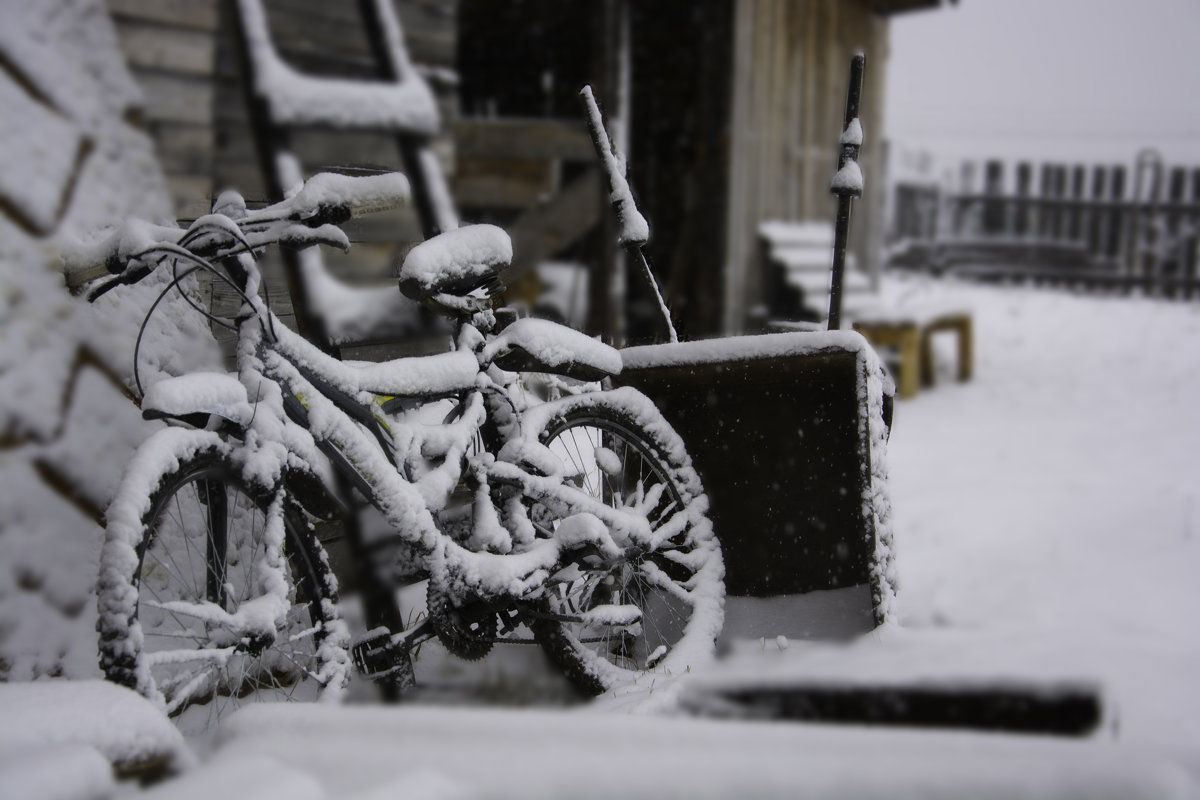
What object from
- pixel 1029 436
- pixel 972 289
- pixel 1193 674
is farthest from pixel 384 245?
pixel 972 289

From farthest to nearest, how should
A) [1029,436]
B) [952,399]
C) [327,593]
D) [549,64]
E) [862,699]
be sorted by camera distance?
[549,64] → [952,399] → [1029,436] → [327,593] → [862,699]

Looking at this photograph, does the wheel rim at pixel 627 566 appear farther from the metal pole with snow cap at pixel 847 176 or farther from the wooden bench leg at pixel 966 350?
the wooden bench leg at pixel 966 350

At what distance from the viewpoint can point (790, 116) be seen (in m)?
8.32

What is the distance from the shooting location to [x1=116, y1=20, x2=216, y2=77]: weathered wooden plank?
2473 mm

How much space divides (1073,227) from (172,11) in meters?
14.2

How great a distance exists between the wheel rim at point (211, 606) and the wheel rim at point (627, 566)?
2.36ft

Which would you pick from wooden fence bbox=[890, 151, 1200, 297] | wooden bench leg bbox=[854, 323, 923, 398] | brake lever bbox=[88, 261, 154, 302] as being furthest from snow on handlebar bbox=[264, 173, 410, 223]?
wooden fence bbox=[890, 151, 1200, 297]

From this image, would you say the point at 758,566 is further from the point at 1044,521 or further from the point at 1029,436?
the point at 1029,436

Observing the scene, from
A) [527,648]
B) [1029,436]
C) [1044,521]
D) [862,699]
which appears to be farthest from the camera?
[1029,436]

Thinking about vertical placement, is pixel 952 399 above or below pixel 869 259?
below

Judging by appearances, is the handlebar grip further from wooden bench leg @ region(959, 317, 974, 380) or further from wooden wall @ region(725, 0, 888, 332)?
wooden bench leg @ region(959, 317, 974, 380)

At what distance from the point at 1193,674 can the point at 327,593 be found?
170cm

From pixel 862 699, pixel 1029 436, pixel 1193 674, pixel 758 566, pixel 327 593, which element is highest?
pixel 862 699

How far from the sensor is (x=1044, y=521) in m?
4.61
